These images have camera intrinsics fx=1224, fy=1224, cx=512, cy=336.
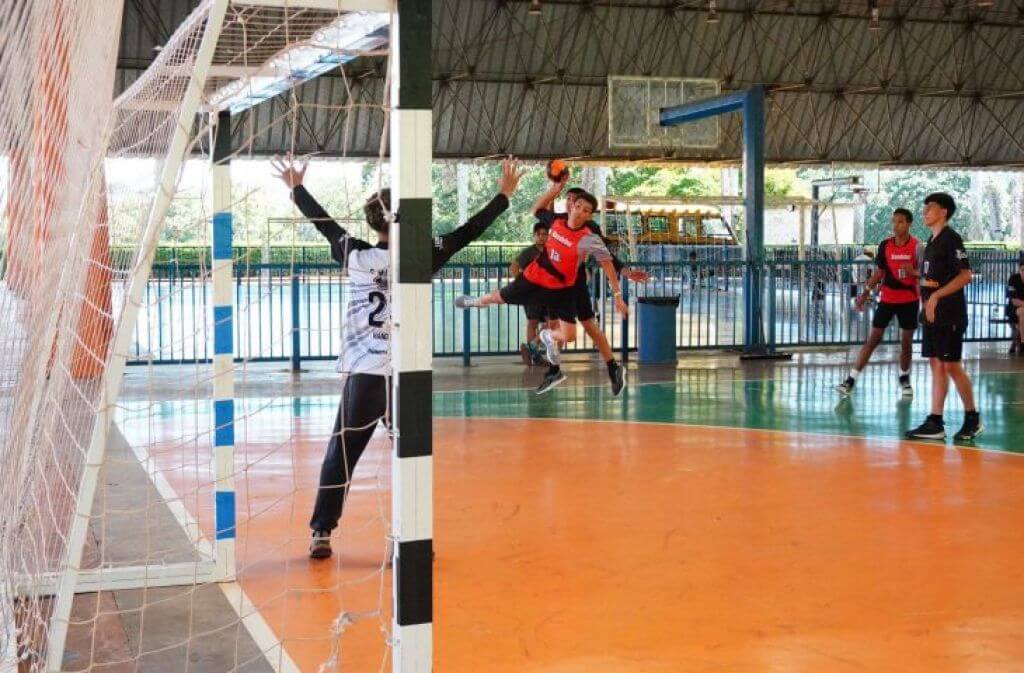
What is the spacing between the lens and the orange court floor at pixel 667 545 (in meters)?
5.31

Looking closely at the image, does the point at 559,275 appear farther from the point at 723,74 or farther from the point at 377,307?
the point at 723,74

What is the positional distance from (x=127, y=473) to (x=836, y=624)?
18.9 feet

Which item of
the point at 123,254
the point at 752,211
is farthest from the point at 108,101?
the point at 752,211

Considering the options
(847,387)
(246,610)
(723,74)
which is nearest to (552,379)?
(847,387)

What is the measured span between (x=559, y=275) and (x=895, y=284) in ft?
12.8

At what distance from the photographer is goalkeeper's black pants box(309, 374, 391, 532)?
6516 mm

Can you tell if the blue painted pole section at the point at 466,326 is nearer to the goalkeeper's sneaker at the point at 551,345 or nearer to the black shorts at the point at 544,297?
the black shorts at the point at 544,297

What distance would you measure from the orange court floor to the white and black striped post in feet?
2.41

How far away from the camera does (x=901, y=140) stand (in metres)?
34.1

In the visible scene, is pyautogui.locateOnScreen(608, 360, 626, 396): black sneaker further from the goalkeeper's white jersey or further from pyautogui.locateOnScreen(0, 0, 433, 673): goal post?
the goalkeeper's white jersey

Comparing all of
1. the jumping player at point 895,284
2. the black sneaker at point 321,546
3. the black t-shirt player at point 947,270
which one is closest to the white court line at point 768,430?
the black t-shirt player at point 947,270

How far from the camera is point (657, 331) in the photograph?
17594 millimetres

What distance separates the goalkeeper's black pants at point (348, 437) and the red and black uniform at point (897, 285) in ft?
27.0

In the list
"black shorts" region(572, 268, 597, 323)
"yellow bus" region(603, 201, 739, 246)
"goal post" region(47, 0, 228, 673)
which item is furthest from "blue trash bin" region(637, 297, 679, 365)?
"yellow bus" region(603, 201, 739, 246)
